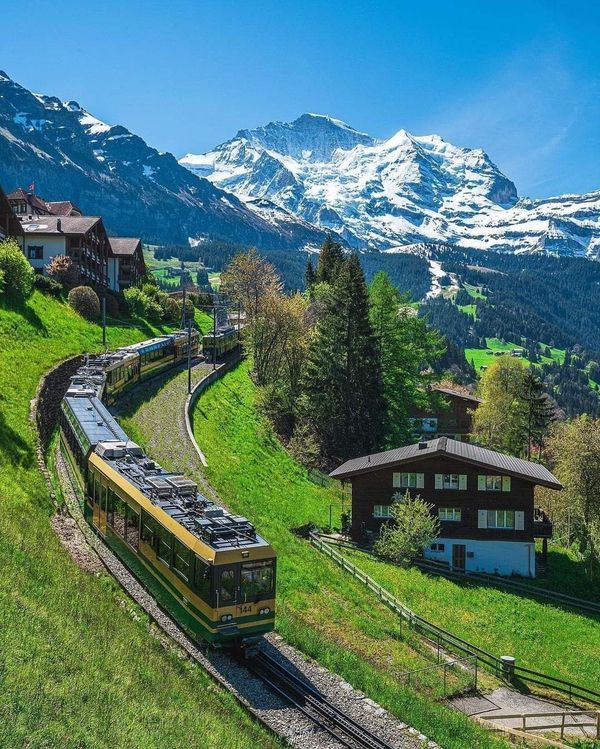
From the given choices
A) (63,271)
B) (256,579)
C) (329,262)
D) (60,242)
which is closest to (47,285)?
(63,271)

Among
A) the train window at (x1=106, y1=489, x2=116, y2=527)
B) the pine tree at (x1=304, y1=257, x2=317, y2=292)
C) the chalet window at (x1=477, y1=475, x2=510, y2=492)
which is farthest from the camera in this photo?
the pine tree at (x1=304, y1=257, x2=317, y2=292)

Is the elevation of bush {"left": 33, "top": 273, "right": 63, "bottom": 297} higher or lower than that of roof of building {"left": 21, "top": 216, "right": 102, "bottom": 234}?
lower

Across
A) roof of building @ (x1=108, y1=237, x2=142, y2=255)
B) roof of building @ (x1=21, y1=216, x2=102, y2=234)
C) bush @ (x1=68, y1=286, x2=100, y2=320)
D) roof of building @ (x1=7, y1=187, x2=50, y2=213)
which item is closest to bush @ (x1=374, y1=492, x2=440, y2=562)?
bush @ (x1=68, y1=286, x2=100, y2=320)

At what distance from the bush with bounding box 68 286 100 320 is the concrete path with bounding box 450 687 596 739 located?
5687 centimetres

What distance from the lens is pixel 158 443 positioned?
45.4 metres

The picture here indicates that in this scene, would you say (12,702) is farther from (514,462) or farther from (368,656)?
(514,462)

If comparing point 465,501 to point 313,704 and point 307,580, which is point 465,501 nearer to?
point 307,580

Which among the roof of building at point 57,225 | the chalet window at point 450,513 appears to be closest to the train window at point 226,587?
the chalet window at point 450,513

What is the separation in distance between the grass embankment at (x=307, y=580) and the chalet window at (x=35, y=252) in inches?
1326

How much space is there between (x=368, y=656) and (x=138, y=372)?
3825 centimetres

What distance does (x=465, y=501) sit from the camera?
4884 cm

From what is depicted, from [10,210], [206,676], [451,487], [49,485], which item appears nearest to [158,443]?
[49,485]

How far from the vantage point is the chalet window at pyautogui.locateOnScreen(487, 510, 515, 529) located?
48.2 metres

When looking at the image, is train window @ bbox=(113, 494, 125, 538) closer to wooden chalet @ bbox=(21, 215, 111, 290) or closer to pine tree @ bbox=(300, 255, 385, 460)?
pine tree @ bbox=(300, 255, 385, 460)
